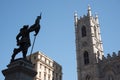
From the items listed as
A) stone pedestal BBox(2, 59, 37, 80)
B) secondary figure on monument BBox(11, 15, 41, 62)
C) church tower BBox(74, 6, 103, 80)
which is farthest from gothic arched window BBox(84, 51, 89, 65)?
stone pedestal BBox(2, 59, 37, 80)

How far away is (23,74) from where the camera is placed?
13.6 m

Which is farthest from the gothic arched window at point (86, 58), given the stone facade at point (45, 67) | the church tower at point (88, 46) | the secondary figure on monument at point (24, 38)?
the secondary figure on monument at point (24, 38)

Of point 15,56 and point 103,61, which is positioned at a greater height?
point 103,61

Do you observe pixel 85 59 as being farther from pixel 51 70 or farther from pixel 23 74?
pixel 23 74

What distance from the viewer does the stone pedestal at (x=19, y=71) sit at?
44.2 feet

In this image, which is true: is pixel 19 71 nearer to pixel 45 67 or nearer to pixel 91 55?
pixel 45 67

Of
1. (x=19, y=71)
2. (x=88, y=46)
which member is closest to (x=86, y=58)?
(x=88, y=46)

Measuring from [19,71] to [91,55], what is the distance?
61.1 meters

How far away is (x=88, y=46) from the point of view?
76.2 meters

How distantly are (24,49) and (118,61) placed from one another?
57.4 metres

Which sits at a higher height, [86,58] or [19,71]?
[86,58]

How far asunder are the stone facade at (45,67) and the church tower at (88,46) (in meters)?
6.14

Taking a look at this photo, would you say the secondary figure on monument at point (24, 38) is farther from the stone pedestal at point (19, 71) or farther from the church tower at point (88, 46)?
the church tower at point (88, 46)

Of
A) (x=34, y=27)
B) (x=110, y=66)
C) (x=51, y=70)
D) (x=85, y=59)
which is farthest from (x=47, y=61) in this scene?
(x=34, y=27)
